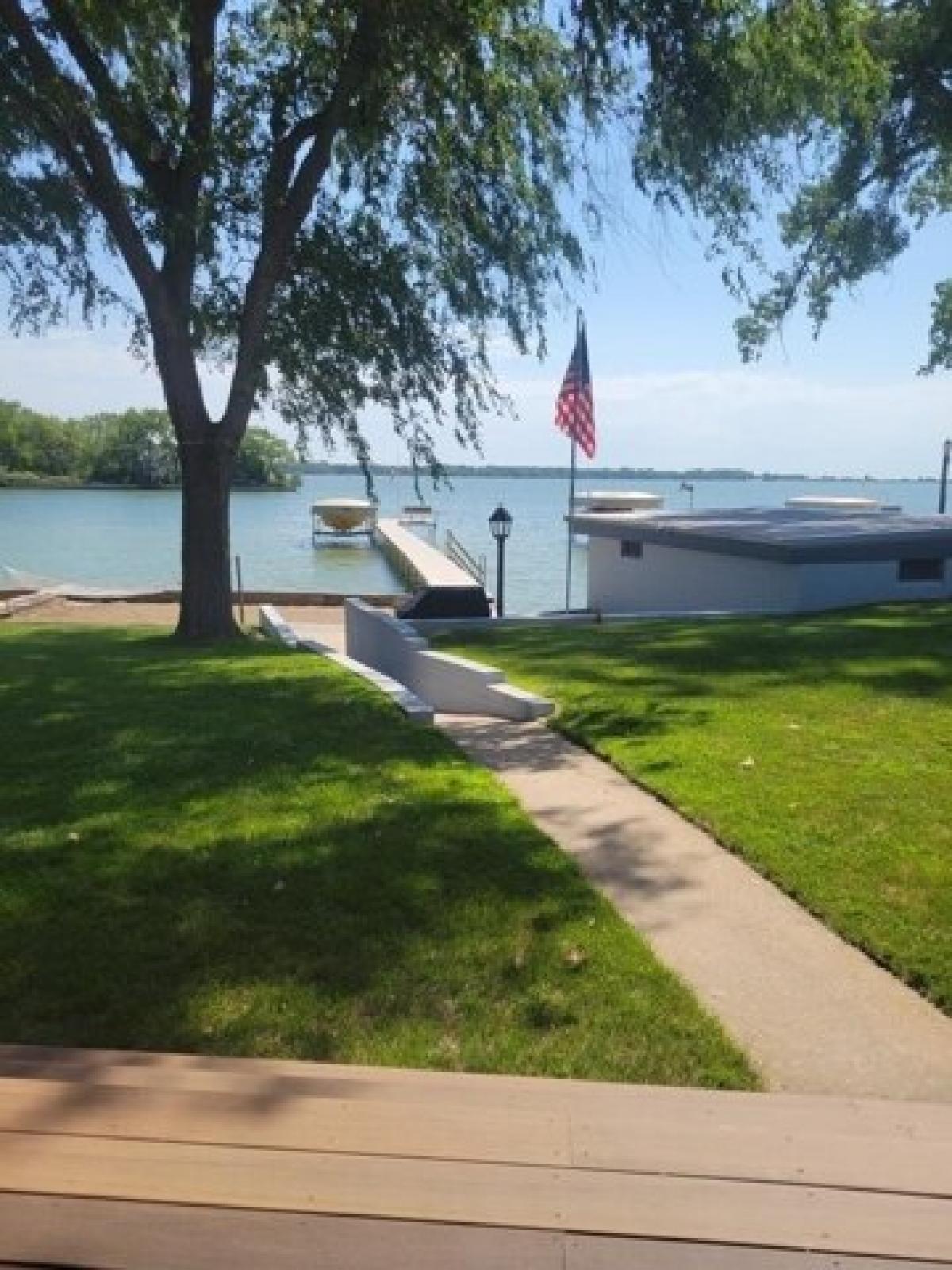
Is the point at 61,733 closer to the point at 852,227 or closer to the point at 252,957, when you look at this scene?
the point at 252,957

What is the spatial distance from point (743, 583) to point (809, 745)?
11880mm

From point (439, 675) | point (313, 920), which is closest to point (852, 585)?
point (439, 675)

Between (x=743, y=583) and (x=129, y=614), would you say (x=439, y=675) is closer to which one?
(x=743, y=583)

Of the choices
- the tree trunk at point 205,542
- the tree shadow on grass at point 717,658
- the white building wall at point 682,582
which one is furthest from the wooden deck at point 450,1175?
the white building wall at point 682,582

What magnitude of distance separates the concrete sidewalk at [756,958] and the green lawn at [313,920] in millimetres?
167

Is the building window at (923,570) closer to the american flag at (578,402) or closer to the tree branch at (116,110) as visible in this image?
the american flag at (578,402)

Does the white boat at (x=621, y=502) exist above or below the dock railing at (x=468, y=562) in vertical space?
above

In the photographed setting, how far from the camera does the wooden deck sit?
218cm

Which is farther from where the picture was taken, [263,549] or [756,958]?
[263,549]

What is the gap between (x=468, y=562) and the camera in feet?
150

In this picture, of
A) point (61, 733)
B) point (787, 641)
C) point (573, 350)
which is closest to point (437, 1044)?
point (61, 733)

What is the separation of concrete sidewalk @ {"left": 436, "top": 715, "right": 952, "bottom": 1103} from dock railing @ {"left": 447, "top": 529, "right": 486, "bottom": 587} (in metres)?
28.9

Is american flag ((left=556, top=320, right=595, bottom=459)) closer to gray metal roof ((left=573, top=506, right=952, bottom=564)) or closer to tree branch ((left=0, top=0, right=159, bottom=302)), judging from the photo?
gray metal roof ((left=573, top=506, right=952, bottom=564))

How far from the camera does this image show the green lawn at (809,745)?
4.91 meters
